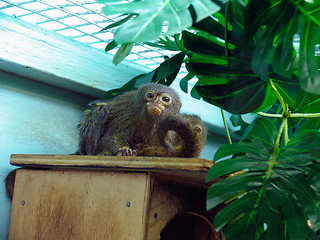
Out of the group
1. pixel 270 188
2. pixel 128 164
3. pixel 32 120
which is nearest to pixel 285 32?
pixel 270 188

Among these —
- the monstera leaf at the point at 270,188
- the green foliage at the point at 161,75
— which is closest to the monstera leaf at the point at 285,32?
the monstera leaf at the point at 270,188

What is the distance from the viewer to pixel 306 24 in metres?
0.99

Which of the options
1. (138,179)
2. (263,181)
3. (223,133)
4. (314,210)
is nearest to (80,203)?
(138,179)

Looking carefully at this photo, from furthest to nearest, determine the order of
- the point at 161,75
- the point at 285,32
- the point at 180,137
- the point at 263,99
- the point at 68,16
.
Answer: the point at 68,16 < the point at 161,75 < the point at 180,137 < the point at 263,99 < the point at 285,32

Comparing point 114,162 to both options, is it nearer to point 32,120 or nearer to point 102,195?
point 102,195

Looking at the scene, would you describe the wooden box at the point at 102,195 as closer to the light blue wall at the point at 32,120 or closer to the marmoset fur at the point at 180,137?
the marmoset fur at the point at 180,137

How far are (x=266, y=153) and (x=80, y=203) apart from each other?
0.74 meters

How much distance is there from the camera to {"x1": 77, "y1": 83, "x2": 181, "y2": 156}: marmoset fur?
1968mm

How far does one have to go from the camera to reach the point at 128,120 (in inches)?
81.4

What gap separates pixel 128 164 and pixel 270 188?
1.59 ft

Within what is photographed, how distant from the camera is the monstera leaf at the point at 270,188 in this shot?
1.18 metres

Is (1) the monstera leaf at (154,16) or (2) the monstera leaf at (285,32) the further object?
(2) the monstera leaf at (285,32)

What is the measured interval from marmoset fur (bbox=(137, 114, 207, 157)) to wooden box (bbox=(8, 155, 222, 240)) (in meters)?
0.13

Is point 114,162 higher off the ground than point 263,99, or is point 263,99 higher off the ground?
point 263,99
